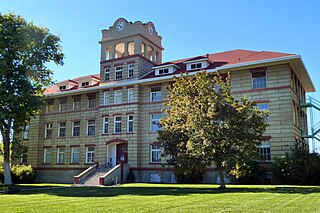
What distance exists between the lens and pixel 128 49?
125 feet

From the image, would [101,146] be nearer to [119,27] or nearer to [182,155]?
[119,27]

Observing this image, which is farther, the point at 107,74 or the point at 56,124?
the point at 56,124

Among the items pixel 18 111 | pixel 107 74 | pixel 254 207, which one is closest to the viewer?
pixel 254 207

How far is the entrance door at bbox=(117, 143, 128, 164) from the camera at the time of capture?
1382 inches

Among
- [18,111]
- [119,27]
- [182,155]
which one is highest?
[119,27]

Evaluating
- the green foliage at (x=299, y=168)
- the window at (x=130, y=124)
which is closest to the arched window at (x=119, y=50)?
the window at (x=130, y=124)

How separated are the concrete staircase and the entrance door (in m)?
1.56

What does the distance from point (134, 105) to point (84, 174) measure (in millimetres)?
7924

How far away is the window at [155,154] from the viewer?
1325 inches

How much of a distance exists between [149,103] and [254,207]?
23728mm

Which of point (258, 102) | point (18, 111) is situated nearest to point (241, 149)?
point (258, 102)

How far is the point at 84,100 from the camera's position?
129ft

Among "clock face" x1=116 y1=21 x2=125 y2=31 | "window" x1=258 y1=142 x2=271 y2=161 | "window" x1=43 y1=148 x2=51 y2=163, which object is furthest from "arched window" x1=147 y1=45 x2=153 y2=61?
"window" x1=258 y1=142 x2=271 y2=161

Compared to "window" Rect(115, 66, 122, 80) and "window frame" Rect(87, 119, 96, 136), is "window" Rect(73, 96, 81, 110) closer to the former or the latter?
"window frame" Rect(87, 119, 96, 136)
